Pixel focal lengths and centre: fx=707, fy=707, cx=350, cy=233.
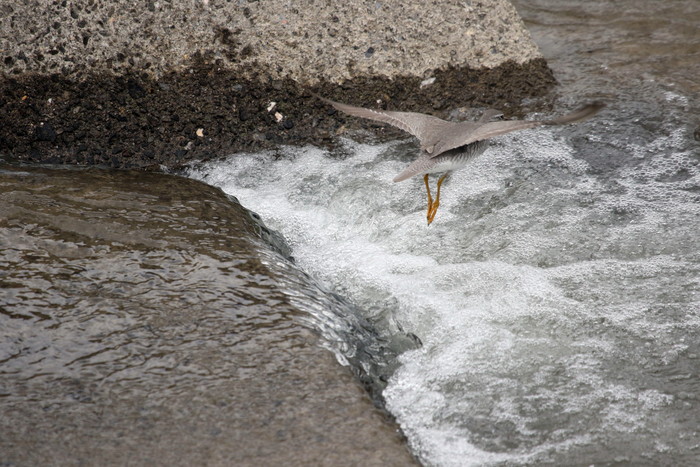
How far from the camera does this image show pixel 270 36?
14.9ft

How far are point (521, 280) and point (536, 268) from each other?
14 centimetres

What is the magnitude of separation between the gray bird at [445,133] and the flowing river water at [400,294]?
0.37m

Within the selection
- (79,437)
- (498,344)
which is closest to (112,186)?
(79,437)

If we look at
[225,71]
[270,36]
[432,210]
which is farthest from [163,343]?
[270,36]

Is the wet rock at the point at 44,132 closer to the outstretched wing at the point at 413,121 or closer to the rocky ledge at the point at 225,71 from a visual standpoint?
the rocky ledge at the point at 225,71

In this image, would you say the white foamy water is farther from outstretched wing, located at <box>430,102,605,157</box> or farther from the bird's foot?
outstretched wing, located at <box>430,102,605,157</box>

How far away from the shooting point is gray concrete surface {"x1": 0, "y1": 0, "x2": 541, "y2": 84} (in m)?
4.24

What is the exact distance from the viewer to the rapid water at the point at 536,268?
8.71 feet

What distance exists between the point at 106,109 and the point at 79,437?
260cm

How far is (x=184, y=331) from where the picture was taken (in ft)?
8.81

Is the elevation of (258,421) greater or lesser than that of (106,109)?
lesser

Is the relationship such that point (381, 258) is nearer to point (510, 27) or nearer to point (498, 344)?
point (498, 344)

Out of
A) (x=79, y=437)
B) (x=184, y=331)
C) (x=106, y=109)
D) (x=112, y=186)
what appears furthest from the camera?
(x=106, y=109)

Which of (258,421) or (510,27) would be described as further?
(510,27)
